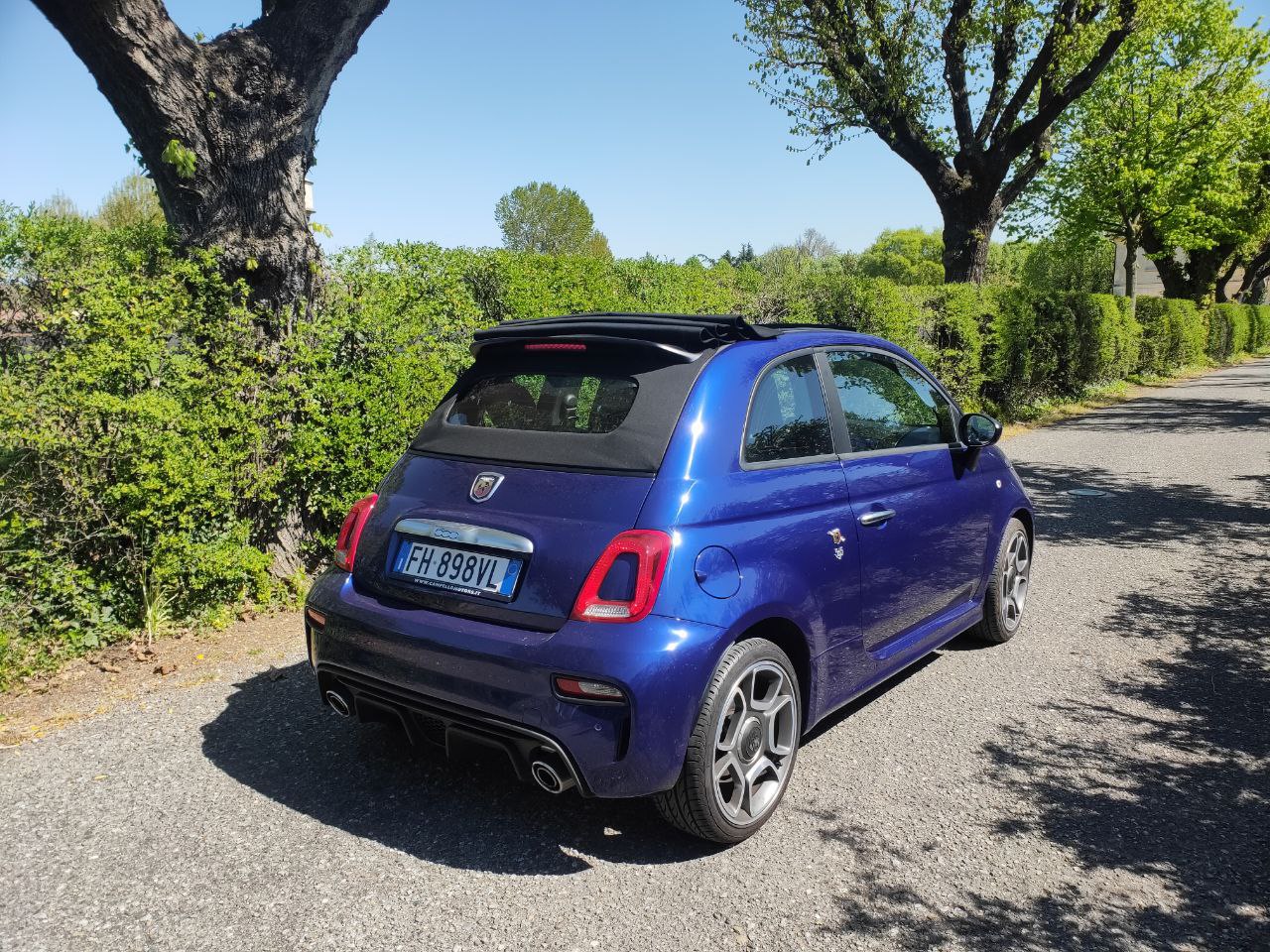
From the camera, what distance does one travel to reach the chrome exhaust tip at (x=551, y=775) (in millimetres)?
2910

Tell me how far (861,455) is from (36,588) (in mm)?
4179

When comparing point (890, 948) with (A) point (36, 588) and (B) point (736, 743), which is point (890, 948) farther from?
(A) point (36, 588)

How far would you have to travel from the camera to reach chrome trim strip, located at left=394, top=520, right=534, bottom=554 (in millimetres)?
3106

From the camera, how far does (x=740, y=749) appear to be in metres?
3.21

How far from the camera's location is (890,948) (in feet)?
8.77

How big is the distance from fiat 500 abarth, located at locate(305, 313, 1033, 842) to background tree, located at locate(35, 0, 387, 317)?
295cm

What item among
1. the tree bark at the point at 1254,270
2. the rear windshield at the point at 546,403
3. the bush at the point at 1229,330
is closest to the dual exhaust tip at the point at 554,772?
the rear windshield at the point at 546,403

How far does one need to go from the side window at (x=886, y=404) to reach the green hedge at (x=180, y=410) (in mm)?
3104

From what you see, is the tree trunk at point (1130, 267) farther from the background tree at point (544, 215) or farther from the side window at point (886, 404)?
the background tree at point (544, 215)

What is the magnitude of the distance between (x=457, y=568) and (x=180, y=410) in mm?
2569

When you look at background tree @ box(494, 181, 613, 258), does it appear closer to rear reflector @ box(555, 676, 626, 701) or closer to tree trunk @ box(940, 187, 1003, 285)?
tree trunk @ box(940, 187, 1003, 285)

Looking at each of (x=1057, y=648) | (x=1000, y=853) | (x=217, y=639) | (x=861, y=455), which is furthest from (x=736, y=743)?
(x=217, y=639)

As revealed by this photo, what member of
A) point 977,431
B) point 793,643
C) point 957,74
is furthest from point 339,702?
point 957,74

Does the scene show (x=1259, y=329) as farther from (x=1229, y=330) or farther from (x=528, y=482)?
(x=528, y=482)
